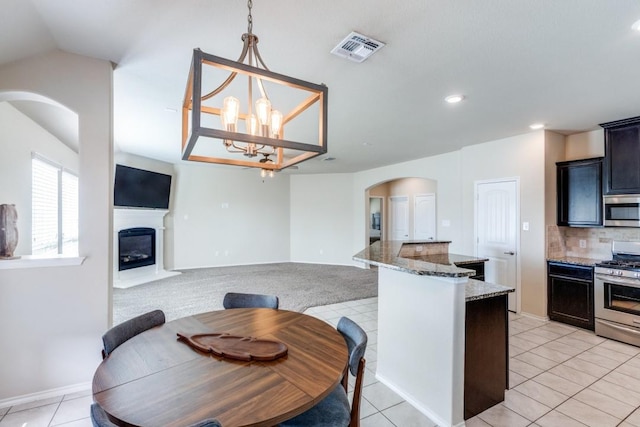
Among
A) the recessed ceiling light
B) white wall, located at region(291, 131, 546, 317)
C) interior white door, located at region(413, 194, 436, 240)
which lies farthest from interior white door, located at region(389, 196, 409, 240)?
the recessed ceiling light

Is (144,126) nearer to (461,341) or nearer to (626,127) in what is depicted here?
(461,341)

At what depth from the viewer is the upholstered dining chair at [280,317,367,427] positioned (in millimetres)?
1429

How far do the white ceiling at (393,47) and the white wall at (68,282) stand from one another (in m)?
0.16

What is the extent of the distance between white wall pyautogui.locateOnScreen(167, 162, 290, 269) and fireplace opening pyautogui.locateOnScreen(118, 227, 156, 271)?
24.1 inches

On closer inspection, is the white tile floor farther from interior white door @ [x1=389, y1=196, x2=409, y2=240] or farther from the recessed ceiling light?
interior white door @ [x1=389, y1=196, x2=409, y2=240]

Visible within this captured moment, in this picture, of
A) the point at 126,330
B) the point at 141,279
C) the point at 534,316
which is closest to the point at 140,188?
the point at 141,279

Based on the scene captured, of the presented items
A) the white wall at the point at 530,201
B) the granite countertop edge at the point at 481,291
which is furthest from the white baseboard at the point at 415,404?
the white wall at the point at 530,201

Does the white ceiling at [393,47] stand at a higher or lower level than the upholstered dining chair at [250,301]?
higher

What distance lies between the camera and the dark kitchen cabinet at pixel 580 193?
3957mm

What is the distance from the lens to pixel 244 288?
582 cm

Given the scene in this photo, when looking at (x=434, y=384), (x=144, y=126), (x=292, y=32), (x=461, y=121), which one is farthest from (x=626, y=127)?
(x=144, y=126)

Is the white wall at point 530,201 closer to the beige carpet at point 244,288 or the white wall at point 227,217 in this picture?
the beige carpet at point 244,288

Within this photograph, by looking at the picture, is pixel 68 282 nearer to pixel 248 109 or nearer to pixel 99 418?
pixel 99 418

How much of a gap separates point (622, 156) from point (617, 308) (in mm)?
1861
